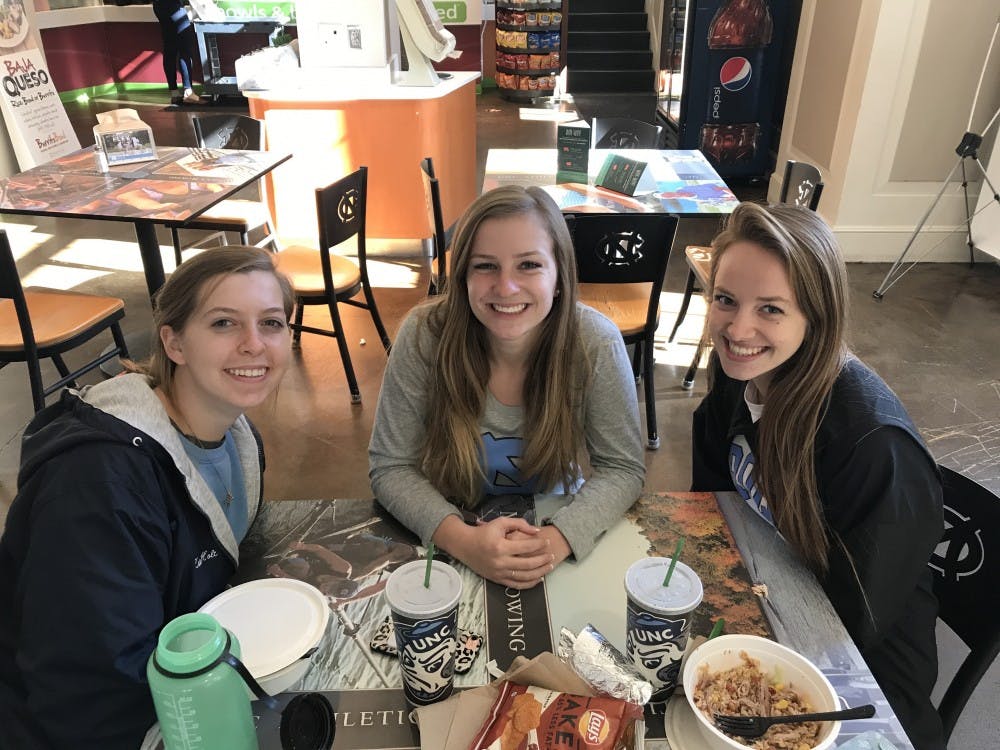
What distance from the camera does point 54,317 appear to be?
2.74 metres

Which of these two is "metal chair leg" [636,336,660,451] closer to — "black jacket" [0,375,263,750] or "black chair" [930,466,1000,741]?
"black chair" [930,466,1000,741]

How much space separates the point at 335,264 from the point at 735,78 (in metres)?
3.89

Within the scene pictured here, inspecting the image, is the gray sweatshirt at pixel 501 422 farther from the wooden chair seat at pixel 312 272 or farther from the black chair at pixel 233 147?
the black chair at pixel 233 147

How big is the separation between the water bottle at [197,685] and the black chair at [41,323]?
6.82 ft

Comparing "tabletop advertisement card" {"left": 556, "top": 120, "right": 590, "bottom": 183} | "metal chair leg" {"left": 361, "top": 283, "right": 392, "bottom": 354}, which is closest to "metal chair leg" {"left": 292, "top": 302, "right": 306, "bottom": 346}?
"metal chair leg" {"left": 361, "top": 283, "right": 392, "bottom": 354}

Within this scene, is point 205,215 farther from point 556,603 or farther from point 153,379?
point 556,603

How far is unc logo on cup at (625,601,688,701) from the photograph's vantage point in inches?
34.0

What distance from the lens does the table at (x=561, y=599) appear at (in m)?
0.94

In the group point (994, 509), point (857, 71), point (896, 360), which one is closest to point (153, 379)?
point (994, 509)

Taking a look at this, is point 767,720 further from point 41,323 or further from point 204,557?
point 41,323

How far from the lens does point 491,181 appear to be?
3213mm

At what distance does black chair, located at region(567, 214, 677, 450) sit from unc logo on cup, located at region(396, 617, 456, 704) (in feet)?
5.93

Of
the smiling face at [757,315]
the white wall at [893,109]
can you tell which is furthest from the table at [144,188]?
the white wall at [893,109]

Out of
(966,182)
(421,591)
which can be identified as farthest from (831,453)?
(966,182)
